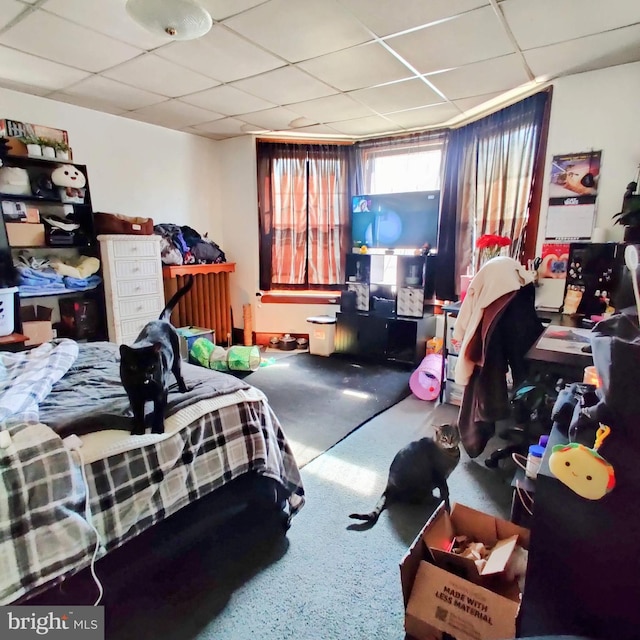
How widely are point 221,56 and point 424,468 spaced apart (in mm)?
2566

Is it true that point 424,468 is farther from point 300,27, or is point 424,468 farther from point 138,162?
point 138,162

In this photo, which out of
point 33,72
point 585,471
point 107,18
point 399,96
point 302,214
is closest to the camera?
point 585,471

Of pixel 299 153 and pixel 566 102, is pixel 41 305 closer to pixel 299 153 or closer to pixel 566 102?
pixel 299 153

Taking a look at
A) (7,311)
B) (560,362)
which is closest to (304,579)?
(560,362)

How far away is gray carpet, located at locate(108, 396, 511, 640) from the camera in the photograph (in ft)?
4.12

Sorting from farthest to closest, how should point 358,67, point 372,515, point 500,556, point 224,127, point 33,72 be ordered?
point 224,127, point 33,72, point 358,67, point 372,515, point 500,556

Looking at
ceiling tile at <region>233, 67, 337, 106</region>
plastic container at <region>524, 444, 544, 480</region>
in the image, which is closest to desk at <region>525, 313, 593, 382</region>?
plastic container at <region>524, 444, 544, 480</region>

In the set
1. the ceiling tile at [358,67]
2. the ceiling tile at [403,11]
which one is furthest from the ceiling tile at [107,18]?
the ceiling tile at [403,11]

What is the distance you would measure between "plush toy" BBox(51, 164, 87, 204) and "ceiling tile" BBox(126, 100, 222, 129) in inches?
33.3

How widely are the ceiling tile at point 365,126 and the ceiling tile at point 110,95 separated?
1609 mm

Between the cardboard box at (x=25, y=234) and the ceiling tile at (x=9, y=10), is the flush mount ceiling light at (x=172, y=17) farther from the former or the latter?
the cardboard box at (x=25, y=234)

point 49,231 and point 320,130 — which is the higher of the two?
point 320,130

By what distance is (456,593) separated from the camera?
3.67 feet

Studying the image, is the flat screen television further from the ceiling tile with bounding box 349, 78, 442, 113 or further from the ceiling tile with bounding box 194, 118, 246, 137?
the ceiling tile with bounding box 194, 118, 246, 137
